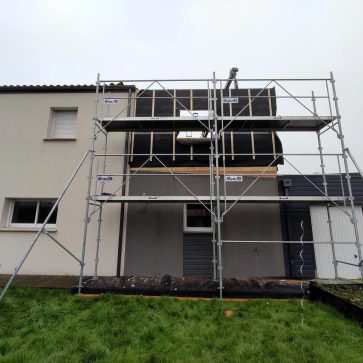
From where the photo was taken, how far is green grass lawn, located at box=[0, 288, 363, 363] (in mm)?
2637

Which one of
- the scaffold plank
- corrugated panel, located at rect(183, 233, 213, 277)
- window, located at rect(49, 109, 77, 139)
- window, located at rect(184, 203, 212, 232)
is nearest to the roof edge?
window, located at rect(49, 109, 77, 139)

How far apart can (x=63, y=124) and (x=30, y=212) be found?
8.62 feet

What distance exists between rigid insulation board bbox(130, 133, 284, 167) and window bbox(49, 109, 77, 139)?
1.92 m

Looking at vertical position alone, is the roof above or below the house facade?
above

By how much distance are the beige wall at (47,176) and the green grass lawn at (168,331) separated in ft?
5.37

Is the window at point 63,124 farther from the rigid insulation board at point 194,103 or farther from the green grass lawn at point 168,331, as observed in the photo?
the green grass lawn at point 168,331

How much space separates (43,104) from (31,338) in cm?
615

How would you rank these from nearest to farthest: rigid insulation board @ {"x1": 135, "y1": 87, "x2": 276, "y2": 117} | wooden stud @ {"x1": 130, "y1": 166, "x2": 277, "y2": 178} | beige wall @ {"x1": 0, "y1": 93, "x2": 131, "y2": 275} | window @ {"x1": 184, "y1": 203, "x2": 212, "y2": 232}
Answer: beige wall @ {"x1": 0, "y1": 93, "x2": 131, "y2": 275}, window @ {"x1": 184, "y1": 203, "x2": 212, "y2": 232}, wooden stud @ {"x1": 130, "y1": 166, "x2": 277, "y2": 178}, rigid insulation board @ {"x1": 135, "y1": 87, "x2": 276, "y2": 117}

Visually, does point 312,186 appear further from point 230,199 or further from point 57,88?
point 57,88

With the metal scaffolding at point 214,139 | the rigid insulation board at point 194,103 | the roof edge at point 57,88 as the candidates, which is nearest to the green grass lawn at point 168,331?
the metal scaffolding at point 214,139

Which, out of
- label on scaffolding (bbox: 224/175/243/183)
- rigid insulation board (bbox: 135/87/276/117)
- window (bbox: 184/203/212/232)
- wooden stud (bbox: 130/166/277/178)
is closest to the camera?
label on scaffolding (bbox: 224/175/243/183)

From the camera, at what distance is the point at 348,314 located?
3496mm

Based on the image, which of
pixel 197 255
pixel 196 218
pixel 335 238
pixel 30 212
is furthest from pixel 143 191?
pixel 335 238

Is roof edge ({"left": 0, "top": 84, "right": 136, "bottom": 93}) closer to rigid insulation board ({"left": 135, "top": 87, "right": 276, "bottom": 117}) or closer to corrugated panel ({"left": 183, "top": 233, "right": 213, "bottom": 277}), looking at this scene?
rigid insulation board ({"left": 135, "top": 87, "right": 276, "bottom": 117})
